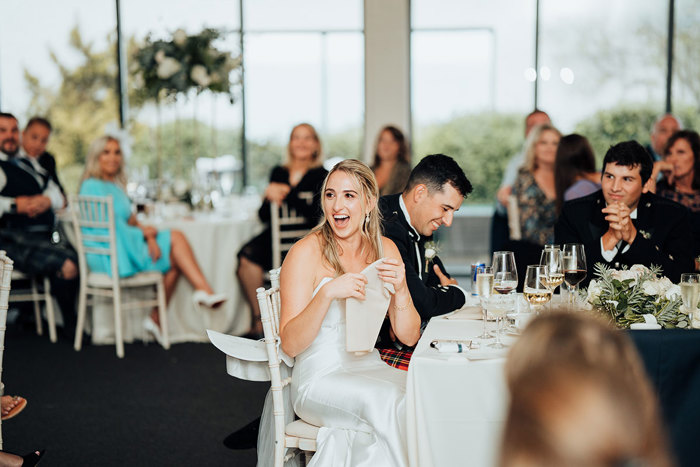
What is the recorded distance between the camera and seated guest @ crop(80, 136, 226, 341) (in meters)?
5.28

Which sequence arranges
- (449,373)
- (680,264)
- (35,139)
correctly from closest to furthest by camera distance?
(449,373)
(680,264)
(35,139)

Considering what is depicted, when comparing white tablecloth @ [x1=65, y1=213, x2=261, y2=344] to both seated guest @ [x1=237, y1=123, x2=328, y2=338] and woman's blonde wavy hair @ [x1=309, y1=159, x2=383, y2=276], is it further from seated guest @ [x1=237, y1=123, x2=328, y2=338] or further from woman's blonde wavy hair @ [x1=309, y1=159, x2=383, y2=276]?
woman's blonde wavy hair @ [x1=309, y1=159, x2=383, y2=276]

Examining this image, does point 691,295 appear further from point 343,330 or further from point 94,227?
point 94,227

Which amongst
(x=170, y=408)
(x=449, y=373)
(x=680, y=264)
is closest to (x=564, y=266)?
(x=449, y=373)

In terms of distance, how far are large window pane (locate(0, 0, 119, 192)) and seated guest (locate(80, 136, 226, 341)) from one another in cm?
263

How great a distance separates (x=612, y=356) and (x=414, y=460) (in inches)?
51.1

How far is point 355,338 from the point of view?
2465 mm

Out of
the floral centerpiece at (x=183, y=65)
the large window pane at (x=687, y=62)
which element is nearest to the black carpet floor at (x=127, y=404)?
the floral centerpiece at (x=183, y=65)

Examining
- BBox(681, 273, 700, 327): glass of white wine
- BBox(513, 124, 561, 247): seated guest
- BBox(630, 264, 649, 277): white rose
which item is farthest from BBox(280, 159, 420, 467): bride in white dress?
BBox(513, 124, 561, 247): seated guest

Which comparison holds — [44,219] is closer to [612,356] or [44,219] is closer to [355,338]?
[355,338]

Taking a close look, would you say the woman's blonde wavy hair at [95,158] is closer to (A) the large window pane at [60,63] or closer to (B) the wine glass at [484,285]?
(A) the large window pane at [60,63]

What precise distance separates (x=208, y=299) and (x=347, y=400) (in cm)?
318

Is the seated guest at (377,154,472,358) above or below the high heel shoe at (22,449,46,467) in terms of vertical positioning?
above

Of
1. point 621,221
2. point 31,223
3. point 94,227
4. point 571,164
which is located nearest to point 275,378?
point 621,221
